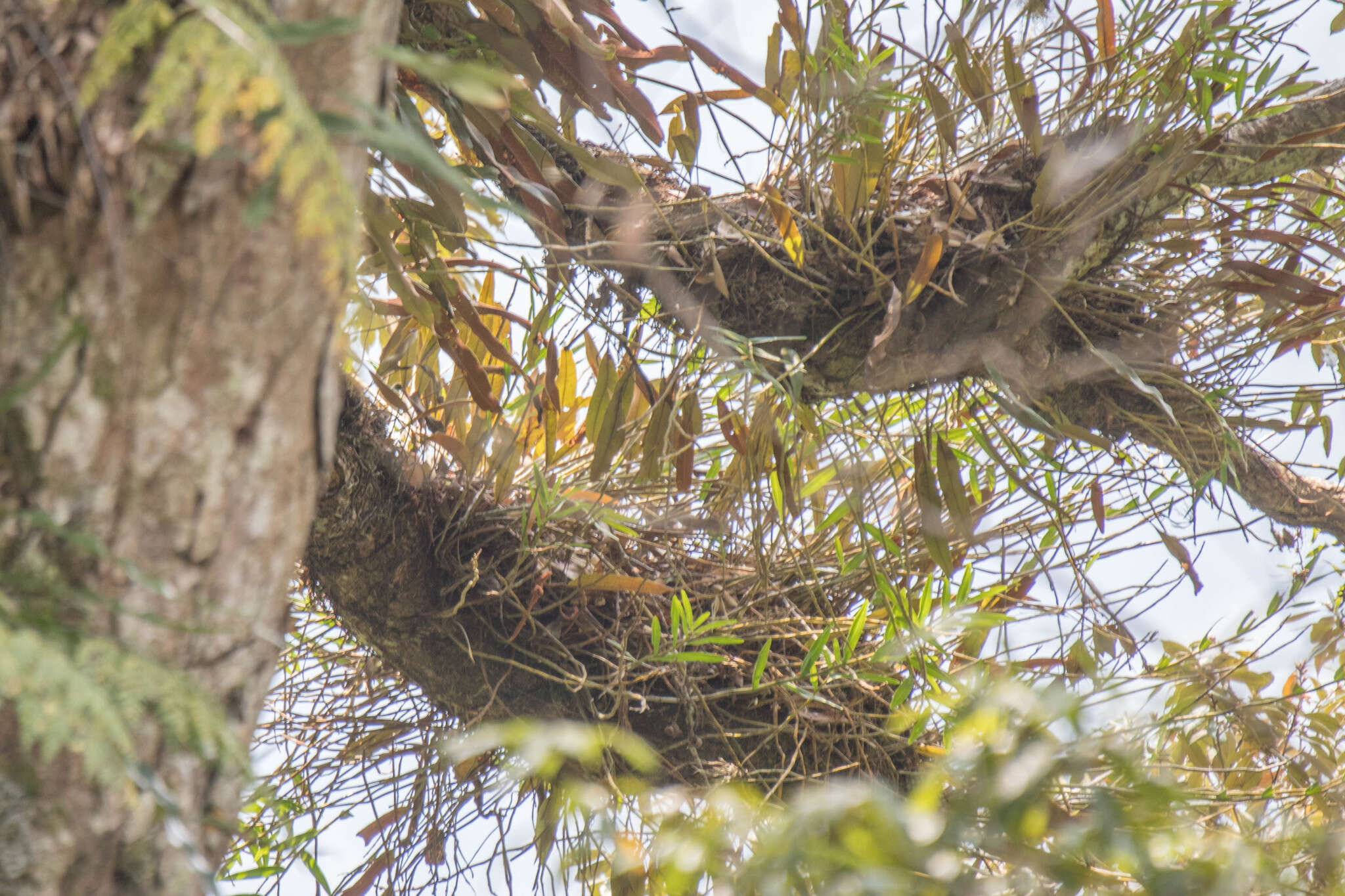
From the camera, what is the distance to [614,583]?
0.86m

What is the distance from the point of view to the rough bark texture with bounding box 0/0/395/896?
25 cm

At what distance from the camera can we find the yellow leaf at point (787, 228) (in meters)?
0.78

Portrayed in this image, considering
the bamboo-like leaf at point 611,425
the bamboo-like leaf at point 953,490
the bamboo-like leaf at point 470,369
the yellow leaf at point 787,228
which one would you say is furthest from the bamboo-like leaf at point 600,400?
the bamboo-like leaf at point 953,490

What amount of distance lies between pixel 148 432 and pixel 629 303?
64cm

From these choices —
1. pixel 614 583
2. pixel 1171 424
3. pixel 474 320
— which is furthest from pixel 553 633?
pixel 1171 424

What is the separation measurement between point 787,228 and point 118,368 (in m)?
0.62

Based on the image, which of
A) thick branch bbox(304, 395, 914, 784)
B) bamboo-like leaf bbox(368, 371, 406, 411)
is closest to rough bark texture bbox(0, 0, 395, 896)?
thick branch bbox(304, 395, 914, 784)

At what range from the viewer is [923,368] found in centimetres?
83

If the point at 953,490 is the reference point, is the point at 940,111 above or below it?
above

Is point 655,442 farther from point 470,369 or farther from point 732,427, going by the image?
point 470,369

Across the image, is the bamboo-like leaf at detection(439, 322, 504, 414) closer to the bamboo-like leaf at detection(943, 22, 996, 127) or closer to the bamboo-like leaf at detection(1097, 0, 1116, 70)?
the bamboo-like leaf at detection(943, 22, 996, 127)

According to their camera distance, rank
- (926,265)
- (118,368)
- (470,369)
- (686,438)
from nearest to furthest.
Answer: (118,368) < (926,265) < (470,369) < (686,438)

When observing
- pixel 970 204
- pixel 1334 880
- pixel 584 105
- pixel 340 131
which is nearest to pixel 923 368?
Answer: pixel 970 204

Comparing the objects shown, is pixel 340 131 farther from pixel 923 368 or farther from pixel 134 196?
pixel 923 368
